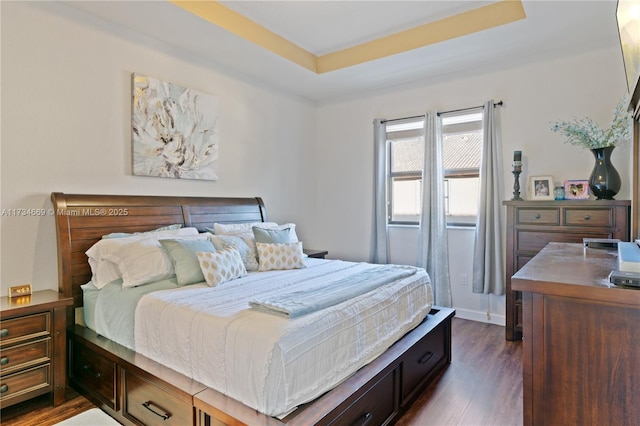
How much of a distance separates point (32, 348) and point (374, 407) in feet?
6.78

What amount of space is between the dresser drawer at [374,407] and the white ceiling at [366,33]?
285cm

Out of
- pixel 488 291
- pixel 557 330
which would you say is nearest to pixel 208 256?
pixel 557 330

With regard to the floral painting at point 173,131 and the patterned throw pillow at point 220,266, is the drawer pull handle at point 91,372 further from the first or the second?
the floral painting at point 173,131

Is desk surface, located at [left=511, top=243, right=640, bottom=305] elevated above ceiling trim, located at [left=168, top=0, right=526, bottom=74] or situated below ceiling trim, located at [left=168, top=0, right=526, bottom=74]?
below

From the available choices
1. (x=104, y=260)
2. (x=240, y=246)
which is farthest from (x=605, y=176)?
(x=104, y=260)

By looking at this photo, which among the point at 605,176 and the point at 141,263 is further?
the point at 605,176

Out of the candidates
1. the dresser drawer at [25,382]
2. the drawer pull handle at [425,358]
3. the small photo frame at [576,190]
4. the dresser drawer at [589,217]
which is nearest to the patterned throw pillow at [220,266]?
the dresser drawer at [25,382]

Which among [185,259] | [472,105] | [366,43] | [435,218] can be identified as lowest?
[185,259]

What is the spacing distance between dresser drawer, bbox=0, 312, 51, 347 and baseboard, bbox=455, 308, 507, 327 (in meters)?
3.82

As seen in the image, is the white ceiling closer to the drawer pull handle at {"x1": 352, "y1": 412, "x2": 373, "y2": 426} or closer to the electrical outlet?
the electrical outlet

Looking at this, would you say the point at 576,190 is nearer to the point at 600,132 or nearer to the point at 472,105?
the point at 600,132

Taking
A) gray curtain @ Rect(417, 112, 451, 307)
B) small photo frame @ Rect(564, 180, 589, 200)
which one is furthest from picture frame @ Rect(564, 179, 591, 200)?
gray curtain @ Rect(417, 112, 451, 307)

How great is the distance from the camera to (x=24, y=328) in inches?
85.0

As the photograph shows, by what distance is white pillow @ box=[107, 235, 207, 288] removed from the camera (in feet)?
7.92
